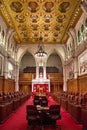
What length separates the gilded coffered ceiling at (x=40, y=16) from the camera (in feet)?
51.4

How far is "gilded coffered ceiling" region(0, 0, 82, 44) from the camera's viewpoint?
15.7 meters

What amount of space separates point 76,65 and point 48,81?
7.95 m

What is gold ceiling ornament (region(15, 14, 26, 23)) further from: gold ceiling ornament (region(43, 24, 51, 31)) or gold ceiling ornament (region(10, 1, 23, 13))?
gold ceiling ornament (region(43, 24, 51, 31))

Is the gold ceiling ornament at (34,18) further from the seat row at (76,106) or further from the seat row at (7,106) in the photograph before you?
the seat row at (76,106)

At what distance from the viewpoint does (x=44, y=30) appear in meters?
23.0

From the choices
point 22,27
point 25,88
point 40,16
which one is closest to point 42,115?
point 40,16

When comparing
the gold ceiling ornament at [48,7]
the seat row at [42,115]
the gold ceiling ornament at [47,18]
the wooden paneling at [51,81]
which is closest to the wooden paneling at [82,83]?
the gold ceiling ornament at [47,18]

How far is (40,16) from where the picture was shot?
18.5 m

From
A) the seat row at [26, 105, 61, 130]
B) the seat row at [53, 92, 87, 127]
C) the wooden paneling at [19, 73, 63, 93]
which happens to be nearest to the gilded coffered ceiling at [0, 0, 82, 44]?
the wooden paneling at [19, 73, 63, 93]

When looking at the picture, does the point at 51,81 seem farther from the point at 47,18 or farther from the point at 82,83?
the point at 47,18

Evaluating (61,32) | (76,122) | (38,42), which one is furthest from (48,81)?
(76,122)

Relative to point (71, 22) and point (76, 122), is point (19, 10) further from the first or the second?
point (76, 122)

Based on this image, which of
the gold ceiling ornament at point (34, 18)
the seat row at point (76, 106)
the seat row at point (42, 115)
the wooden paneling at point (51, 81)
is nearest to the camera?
the seat row at point (42, 115)

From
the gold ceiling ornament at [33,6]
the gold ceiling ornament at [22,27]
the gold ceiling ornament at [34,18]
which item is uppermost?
the gold ceiling ornament at [33,6]
